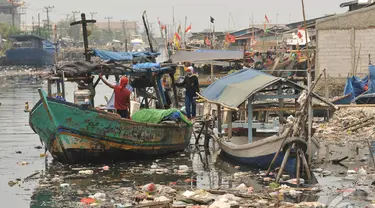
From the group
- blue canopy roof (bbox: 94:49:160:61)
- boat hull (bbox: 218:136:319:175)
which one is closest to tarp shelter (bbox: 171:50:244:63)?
blue canopy roof (bbox: 94:49:160:61)

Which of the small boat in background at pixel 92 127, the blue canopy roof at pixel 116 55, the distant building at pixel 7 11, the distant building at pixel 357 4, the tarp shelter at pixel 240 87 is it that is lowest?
the small boat in background at pixel 92 127

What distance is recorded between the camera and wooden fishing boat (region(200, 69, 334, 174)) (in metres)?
13.0

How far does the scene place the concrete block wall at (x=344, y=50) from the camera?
2588 cm

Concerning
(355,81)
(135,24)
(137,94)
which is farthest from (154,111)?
(135,24)

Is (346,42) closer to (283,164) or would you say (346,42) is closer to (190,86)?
→ (190,86)

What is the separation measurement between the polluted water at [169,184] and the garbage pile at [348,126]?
2.90 metres

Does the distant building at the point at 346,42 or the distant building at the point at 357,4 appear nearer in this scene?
the distant building at the point at 346,42

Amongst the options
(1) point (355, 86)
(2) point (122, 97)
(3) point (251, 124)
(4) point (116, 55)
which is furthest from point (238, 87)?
(1) point (355, 86)

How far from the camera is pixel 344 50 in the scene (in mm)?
26219

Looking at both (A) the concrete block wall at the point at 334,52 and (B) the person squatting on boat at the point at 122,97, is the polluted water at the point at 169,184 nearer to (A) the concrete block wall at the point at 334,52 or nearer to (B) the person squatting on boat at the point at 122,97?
(B) the person squatting on boat at the point at 122,97

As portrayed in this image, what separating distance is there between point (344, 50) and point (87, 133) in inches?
557

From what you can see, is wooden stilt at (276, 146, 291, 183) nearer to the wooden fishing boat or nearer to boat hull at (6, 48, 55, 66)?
the wooden fishing boat

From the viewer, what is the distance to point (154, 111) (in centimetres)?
1586

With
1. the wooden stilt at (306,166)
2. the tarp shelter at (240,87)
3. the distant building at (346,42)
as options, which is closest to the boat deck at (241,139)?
the tarp shelter at (240,87)
